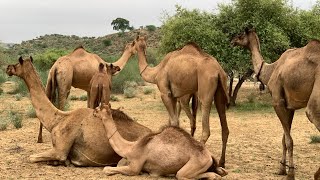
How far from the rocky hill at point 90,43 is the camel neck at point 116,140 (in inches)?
2129

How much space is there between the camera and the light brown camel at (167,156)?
767 cm

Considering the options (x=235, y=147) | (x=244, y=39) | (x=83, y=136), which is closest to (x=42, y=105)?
(x=83, y=136)

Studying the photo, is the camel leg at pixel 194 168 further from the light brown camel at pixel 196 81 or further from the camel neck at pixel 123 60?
the camel neck at pixel 123 60

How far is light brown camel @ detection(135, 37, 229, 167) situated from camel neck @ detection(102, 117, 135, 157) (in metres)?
1.58

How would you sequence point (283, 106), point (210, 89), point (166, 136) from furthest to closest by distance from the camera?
point (210, 89)
point (283, 106)
point (166, 136)

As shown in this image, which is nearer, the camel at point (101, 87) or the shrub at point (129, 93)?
the camel at point (101, 87)

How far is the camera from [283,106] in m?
8.66

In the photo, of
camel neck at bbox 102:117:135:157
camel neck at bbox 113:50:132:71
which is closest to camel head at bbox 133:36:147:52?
camel neck at bbox 113:50:132:71

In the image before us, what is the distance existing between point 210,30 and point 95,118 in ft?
42.0

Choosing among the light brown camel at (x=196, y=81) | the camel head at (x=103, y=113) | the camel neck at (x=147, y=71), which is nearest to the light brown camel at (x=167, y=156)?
the camel head at (x=103, y=113)

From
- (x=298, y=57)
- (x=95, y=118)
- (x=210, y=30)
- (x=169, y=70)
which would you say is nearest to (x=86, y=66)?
(x=169, y=70)

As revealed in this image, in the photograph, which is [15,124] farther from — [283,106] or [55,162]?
[283,106]

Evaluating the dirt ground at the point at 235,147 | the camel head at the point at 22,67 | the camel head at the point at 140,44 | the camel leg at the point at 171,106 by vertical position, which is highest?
the camel head at the point at 140,44

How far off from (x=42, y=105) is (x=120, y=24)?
71.9 meters
